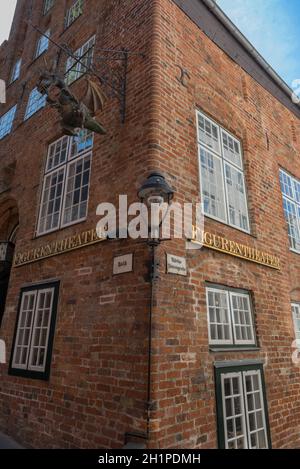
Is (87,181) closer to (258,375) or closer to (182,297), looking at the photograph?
(182,297)

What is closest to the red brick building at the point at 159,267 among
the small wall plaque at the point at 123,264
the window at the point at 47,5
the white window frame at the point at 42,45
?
the small wall plaque at the point at 123,264

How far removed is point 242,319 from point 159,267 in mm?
2281

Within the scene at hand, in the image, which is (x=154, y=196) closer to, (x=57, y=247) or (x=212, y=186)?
(x=212, y=186)

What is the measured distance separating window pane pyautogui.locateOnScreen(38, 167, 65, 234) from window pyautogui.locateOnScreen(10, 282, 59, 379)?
1362 mm

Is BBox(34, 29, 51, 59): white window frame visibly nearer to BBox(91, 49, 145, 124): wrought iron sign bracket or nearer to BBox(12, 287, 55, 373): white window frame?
BBox(91, 49, 145, 124): wrought iron sign bracket

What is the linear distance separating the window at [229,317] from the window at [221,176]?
4.49 ft

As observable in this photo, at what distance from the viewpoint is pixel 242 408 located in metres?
4.64

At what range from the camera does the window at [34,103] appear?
876cm

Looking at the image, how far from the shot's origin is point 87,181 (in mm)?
6020

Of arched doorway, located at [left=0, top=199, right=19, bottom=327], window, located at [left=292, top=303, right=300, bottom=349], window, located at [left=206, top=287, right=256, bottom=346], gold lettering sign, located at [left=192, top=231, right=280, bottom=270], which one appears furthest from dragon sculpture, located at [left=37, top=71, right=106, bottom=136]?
window, located at [left=292, top=303, right=300, bottom=349]

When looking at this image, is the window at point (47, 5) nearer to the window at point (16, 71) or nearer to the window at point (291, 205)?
the window at point (16, 71)

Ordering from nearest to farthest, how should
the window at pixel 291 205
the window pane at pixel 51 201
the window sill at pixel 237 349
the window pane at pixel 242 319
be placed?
the window sill at pixel 237 349 < the window pane at pixel 242 319 < the window pane at pixel 51 201 < the window at pixel 291 205

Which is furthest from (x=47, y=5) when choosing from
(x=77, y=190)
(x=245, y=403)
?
(x=245, y=403)
